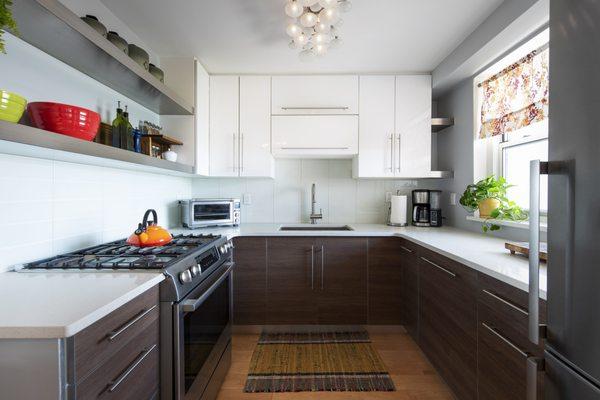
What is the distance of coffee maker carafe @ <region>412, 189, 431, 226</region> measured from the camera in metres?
2.70

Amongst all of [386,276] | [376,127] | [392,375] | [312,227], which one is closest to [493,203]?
[386,276]

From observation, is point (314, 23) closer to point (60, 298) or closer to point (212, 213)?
point (212, 213)

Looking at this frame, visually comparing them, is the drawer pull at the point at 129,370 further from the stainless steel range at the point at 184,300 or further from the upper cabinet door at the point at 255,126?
the upper cabinet door at the point at 255,126

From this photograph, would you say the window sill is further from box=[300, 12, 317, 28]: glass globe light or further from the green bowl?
the green bowl

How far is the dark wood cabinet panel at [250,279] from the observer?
2.35 meters

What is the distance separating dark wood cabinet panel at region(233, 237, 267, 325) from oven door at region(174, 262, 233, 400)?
503 mm

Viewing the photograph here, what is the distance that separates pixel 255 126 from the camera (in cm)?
259

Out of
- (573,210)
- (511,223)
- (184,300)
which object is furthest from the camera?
(511,223)

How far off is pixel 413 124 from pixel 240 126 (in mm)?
1573

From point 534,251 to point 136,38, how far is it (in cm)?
262

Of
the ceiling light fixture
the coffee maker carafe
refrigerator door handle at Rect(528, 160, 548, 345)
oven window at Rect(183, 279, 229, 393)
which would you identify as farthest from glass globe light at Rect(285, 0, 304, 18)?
the coffee maker carafe

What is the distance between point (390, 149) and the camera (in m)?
2.60

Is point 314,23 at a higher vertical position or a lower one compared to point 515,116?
higher

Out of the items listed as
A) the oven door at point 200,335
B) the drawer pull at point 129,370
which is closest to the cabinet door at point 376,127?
the oven door at point 200,335
